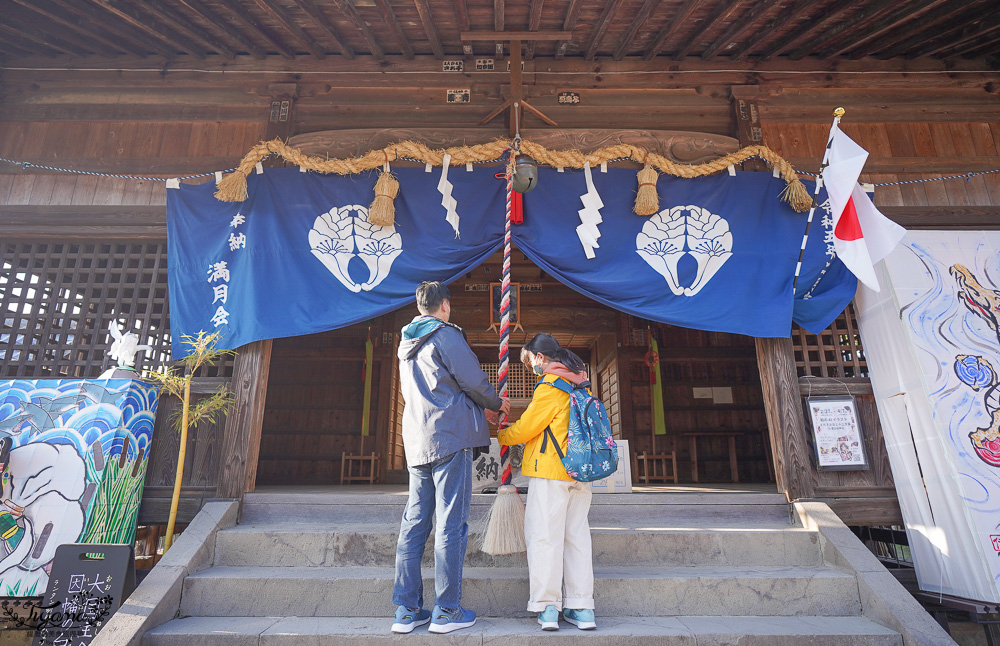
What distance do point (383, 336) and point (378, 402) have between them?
1.08 metres

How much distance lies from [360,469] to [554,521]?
5.82m

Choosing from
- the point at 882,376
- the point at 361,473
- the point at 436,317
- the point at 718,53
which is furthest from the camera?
the point at 361,473

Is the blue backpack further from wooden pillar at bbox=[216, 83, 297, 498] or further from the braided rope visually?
wooden pillar at bbox=[216, 83, 297, 498]

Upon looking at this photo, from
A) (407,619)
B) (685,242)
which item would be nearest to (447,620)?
(407,619)

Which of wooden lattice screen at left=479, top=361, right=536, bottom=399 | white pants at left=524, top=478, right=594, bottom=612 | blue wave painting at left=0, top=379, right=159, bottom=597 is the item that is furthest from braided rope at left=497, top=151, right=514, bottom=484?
wooden lattice screen at left=479, top=361, right=536, bottom=399

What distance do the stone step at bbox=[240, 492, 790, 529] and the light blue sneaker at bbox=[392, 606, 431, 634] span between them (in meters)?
1.22

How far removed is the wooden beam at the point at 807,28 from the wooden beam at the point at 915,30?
2.55ft

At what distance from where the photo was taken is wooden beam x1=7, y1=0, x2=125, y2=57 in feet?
15.5

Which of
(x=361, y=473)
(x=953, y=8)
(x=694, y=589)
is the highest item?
(x=953, y=8)

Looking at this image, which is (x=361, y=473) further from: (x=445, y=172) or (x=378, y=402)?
(x=445, y=172)

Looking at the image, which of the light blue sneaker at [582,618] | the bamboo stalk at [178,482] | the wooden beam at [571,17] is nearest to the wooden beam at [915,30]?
the wooden beam at [571,17]

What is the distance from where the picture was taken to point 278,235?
4891 mm

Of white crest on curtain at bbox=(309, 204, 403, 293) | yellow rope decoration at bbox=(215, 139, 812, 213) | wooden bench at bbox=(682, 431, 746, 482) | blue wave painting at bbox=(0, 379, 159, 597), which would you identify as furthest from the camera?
wooden bench at bbox=(682, 431, 746, 482)

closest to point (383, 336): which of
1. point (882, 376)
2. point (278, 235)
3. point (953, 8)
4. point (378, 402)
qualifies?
point (378, 402)
